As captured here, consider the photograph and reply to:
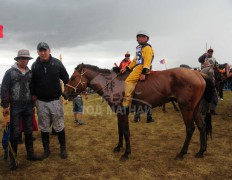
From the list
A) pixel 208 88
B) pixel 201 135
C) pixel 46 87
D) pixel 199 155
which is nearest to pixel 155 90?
pixel 208 88

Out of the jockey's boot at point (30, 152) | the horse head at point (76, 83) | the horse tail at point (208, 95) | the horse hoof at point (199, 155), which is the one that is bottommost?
the horse hoof at point (199, 155)

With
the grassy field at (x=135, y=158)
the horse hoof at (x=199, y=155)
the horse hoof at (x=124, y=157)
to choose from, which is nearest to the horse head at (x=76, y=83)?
the grassy field at (x=135, y=158)

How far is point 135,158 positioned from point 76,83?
244cm

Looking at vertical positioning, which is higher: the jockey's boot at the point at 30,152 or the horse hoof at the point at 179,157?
the jockey's boot at the point at 30,152

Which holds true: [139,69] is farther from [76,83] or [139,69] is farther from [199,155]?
[199,155]

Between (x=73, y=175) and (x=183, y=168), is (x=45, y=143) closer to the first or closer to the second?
(x=73, y=175)

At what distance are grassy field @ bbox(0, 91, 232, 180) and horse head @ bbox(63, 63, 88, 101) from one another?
5.37 feet

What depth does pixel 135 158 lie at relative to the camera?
18.4 feet

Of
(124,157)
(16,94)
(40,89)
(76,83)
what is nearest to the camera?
(16,94)

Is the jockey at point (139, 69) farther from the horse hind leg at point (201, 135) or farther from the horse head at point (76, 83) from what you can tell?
the horse hind leg at point (201, 135)

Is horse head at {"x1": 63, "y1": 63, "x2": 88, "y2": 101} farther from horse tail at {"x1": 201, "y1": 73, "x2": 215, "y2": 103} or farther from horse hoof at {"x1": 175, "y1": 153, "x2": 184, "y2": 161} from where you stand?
horse tail at {"x1": 201, "y1": 73, "x2": 215, "y2": 103}

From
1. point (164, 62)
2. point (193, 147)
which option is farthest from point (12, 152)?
point (164, 62)

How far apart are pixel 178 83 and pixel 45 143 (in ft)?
12.2

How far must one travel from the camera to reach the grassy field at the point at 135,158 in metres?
4.71
